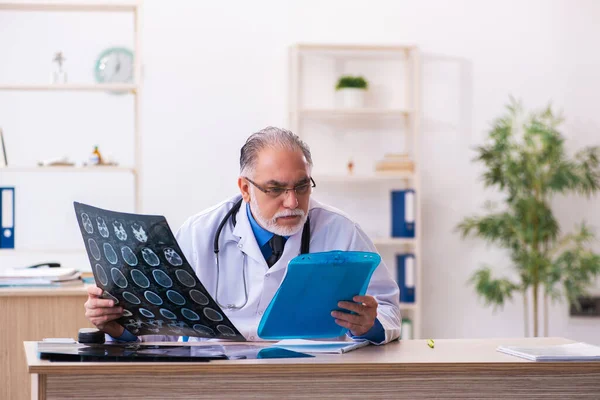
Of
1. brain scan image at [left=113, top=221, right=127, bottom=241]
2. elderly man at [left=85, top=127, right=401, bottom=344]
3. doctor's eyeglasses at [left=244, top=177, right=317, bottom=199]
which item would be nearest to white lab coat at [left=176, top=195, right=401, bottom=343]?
elderly man at [left=85, top=127, right=401, bottom=344]

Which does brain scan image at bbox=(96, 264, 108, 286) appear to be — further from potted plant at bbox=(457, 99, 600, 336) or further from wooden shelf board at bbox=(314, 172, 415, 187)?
potted plant at bbox=(457, 99, 600, 336)

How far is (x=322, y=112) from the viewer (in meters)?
5.26

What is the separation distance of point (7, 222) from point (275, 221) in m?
2.24

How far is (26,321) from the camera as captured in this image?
3.69 meters

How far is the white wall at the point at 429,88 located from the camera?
17.6ft

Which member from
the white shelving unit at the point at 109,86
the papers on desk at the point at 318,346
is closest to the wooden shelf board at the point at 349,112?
the white shelving unit at the point at 109,86

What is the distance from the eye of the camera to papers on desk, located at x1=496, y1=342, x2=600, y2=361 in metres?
1.97

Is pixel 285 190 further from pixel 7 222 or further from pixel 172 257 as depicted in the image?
pixel 7 222

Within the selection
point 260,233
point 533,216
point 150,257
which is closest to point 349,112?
point 533,216

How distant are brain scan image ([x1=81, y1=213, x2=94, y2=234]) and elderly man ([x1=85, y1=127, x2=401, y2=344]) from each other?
34 centimetres

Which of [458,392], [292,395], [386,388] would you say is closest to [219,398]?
[292,395]

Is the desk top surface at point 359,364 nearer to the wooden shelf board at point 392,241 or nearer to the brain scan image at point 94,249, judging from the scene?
the brain scan image at point 94,249

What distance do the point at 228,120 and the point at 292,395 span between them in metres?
3.66

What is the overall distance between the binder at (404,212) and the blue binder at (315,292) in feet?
10.3
